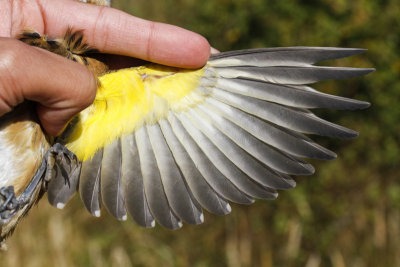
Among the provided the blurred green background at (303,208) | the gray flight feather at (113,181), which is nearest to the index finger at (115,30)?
the gray flight feather at (113,181)

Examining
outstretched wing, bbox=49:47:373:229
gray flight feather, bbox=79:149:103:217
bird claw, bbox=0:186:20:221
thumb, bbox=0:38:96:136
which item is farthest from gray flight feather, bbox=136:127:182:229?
bird claw, bbox=0:186:20:221

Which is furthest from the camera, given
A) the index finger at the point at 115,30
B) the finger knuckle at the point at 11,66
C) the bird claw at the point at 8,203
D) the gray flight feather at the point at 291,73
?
the index finger at the point at 115,30

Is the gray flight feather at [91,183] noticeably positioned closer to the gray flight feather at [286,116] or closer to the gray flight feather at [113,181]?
the gray flight feather at [113,181]

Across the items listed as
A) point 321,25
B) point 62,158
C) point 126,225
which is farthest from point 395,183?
point 62,158

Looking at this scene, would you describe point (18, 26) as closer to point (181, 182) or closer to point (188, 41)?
point (188, 41)

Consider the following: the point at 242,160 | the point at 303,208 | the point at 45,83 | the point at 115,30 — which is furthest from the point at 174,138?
the point at 303,208

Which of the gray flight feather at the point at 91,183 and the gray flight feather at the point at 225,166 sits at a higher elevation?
the gray flight feather at the point at 225,166

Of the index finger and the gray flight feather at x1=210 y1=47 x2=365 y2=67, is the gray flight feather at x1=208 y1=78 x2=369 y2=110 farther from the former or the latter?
the index finger
